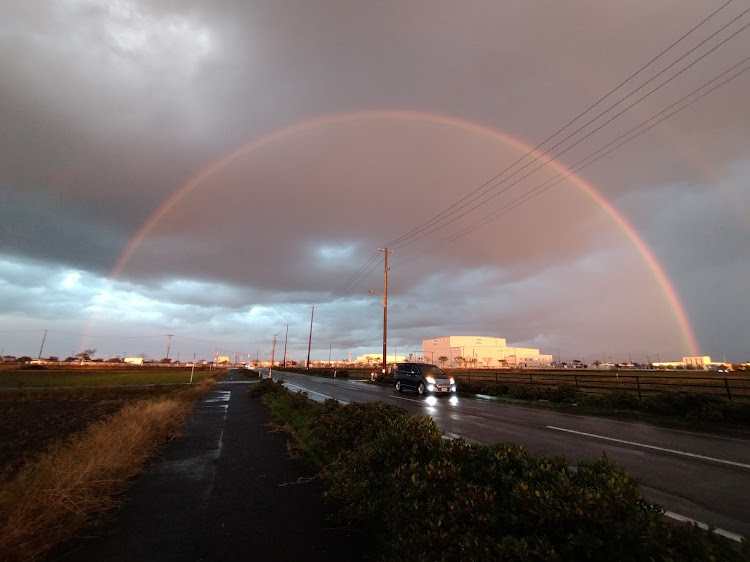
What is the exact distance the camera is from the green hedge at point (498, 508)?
8.68ft

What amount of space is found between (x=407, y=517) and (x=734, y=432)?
1367cm

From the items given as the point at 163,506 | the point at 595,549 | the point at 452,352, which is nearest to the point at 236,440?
the point at 163,506

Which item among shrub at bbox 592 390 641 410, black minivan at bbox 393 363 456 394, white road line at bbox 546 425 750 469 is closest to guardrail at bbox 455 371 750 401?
shrub at bbox 592 390 641 410

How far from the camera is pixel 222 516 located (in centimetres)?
532

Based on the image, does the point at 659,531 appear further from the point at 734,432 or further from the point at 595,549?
the point at 734,432

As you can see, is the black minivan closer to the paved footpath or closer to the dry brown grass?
the paved footpath

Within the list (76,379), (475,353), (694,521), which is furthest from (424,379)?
(475,353)

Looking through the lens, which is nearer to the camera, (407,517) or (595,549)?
(595,549)

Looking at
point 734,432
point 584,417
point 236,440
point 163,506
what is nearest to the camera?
point 163,506

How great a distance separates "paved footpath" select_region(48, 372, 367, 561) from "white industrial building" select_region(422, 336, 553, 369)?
155 m

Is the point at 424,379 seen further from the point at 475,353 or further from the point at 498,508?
the point at 475,353

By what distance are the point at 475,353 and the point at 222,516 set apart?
175573 mm

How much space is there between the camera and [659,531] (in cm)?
255

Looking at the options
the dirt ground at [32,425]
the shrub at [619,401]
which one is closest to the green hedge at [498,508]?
the dirt ground at [32,425]
